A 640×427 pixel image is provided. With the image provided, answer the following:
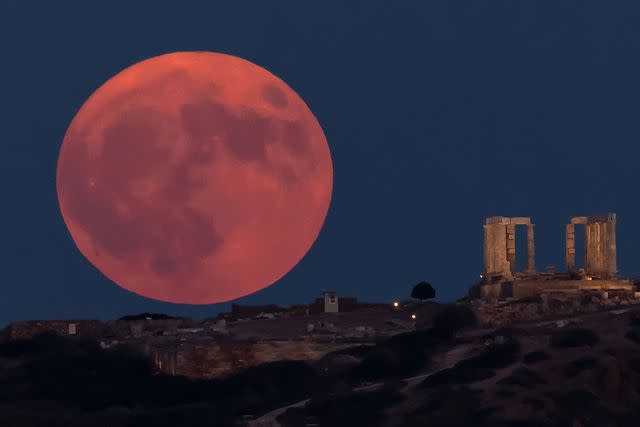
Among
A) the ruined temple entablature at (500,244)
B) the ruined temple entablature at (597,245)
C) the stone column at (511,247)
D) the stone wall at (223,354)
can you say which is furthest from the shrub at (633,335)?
the stone column at (511,247)

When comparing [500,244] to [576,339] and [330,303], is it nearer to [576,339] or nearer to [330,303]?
[330,303]

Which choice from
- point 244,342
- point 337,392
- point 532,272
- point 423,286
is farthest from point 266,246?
point 532,272

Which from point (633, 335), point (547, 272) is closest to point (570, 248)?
point (547, 272)

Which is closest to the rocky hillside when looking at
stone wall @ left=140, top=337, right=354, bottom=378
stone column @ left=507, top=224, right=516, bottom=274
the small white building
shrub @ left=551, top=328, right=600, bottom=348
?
shrub @ left=551, top=328, right=600, bottom=348

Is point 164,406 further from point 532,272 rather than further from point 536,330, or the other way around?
point 532,272

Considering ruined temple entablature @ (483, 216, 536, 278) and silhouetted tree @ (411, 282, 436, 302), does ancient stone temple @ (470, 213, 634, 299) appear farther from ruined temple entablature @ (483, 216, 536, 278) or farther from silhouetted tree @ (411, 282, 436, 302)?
silhouetted tree @ (411, 282, 436, 302)

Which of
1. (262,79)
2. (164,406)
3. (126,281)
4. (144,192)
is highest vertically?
(262,79)
